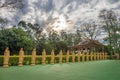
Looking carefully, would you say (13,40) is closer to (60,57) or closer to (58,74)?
(60,57)

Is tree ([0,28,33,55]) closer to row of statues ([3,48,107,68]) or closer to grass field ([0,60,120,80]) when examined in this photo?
row of statues ([3,48,107,68])

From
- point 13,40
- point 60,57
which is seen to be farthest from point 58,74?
point 13,40

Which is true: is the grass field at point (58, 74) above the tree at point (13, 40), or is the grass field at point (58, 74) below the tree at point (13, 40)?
below

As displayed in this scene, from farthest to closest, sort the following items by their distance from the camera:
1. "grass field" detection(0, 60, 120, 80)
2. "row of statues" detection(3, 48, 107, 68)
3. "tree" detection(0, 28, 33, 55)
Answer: "tree" detection(0, 28, 33, 55) → "row of statues" detection(3, 48, 107, 68) → "grass field" detection(0, 60, 120, 80)

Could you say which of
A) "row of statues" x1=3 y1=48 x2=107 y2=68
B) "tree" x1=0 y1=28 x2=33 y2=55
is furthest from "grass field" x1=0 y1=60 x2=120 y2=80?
"tree" x1=0 y1=28 x2=33 y2=55

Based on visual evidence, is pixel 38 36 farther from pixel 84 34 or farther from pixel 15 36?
pixel 15 36

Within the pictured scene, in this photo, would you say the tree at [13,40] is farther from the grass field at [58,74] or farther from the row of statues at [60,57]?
the grass field at [58,74]

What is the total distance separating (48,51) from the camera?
36406mm

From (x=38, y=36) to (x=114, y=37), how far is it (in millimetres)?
14952

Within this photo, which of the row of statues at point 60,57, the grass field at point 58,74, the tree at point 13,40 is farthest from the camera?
the tree at point 13,40

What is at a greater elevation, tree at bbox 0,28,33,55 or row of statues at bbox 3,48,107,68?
tree at bbox 0,28,33,55

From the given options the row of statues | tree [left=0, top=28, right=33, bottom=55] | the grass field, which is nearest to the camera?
the grass field

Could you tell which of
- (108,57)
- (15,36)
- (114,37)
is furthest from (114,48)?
(15,36)

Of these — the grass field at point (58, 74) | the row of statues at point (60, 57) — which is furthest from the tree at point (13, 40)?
the grass field at point (58, 74)
